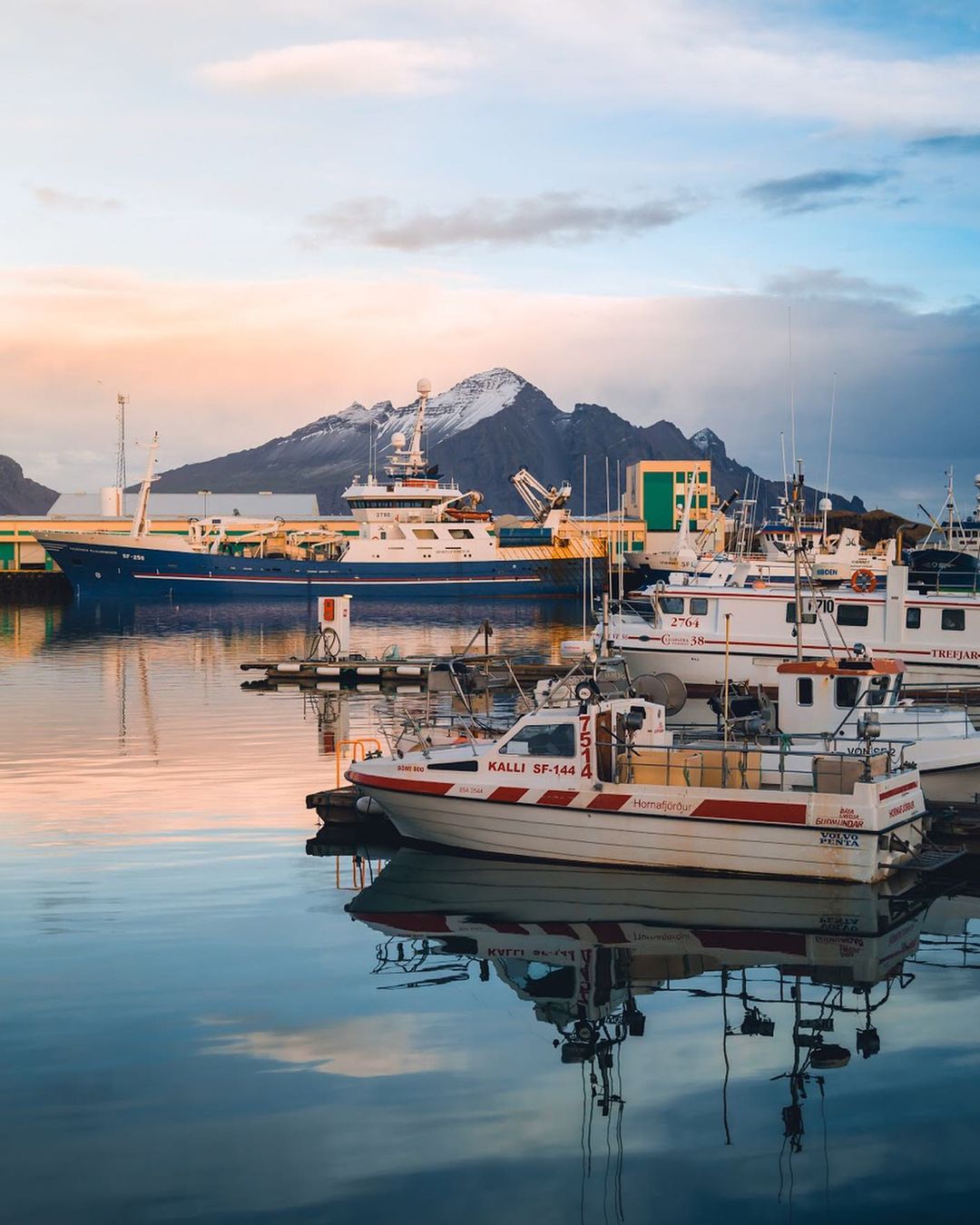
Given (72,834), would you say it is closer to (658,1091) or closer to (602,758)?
(602,758)

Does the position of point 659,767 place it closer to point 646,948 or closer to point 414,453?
point 646,948

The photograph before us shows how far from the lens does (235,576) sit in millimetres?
107625

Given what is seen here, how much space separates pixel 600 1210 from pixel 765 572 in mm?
39865

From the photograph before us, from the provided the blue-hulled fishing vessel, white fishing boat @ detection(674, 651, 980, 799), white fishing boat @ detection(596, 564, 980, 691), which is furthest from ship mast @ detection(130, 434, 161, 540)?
white fishing boat @ detection(674, 651, 980, 799)

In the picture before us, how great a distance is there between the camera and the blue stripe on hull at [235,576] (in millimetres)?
107438

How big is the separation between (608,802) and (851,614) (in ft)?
75.0

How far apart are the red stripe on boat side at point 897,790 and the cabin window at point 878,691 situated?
5683 millimetres

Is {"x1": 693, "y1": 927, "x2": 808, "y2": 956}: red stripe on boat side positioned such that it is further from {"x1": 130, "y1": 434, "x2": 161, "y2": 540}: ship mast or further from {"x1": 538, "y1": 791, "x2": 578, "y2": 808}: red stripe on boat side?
{"x1": 130, "y1": 434, "x2": 161, "y2": 540}: ship mast

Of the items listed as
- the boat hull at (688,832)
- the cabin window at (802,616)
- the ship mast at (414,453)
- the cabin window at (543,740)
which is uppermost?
the ship mast at (414,453)

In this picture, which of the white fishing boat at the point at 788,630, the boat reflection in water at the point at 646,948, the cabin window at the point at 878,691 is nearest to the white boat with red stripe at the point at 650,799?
the boat reflection in water at the point at 646,948

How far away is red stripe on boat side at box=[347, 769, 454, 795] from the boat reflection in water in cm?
134

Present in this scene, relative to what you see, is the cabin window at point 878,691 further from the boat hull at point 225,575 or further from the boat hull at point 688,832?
the boat hull at point 225,575

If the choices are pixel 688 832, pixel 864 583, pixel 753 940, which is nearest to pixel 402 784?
pixel 688 832

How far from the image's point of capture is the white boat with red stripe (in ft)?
65.9
